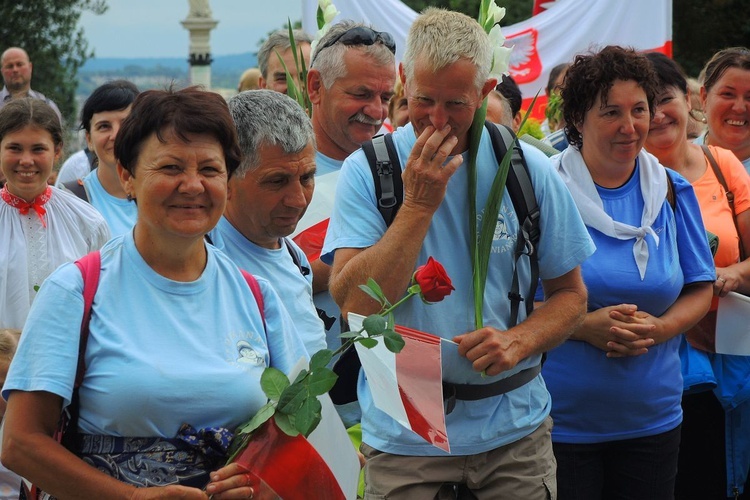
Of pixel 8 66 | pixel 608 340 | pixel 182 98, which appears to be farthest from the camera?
pixel 8 66

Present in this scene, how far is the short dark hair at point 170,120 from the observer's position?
2.92 metres

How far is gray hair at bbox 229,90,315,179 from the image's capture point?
3643 millimetres

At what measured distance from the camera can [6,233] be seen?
5238 millimetres

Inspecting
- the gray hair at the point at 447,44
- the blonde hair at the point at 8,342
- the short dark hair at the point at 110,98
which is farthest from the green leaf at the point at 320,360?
the short dark hair at the point at 110,98

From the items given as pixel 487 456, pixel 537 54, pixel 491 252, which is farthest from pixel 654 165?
pixel 537 54

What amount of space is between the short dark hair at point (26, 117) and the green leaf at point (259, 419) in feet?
10.0

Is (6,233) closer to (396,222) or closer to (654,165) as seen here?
(396,222)

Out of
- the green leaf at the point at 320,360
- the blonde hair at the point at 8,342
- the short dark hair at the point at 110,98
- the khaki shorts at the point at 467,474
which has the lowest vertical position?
the khaki shorts at the point at 467,474

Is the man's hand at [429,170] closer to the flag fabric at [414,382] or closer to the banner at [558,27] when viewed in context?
the flag fabric at [414,382]

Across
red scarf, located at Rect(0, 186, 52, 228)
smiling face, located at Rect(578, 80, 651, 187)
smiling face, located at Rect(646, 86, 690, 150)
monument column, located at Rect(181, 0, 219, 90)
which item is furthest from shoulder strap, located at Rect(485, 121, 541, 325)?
monument column, located at Rect(181, 0, 219, 90)

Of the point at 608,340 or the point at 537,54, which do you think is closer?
the point at 608,340

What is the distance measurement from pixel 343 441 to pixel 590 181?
191 centimetres

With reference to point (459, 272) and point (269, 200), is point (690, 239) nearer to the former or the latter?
point (459, 272)

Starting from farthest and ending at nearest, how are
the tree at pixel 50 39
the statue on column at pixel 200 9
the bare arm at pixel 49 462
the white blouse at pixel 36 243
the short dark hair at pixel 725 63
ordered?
1. the statue on column at pixel 200 9
2. the tree at pixel 50 39
3. the short dark hair at pixel 725 63
4. the white blouse at pixel 36 243
5. the bare arm at pixel 49 462
